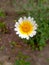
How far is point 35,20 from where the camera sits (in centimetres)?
363

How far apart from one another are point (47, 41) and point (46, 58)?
0.24m

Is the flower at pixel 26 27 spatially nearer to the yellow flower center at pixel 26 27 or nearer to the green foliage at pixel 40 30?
the yellow flower center at pixel 26 27

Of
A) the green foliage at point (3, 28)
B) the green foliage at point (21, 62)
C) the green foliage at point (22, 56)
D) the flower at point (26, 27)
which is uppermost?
the green foliage at point (3, 28)

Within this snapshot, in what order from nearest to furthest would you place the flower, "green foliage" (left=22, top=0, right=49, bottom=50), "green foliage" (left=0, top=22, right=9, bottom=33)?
the flower < "green foliage" (left=22, top=0, right=49, bottom=50) < "green foliage" (left=0, top=22, right=9, bottom=33)

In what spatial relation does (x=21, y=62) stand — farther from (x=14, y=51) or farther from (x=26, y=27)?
(x=26, y=27)

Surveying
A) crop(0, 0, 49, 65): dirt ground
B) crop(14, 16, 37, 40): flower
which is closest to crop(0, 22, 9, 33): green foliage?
crop(0, 0, 49, 65): dirt ground

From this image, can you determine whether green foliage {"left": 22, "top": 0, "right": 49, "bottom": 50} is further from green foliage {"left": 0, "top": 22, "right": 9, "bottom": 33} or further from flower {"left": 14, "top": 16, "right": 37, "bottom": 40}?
green foliage {"left": 0, "top": 22, "right": 9, "bottom": 33}

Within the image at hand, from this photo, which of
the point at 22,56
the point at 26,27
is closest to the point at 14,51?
the point at 22,56

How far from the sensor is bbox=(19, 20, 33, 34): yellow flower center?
338cm

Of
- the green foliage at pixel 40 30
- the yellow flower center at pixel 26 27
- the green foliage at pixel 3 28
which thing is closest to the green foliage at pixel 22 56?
the green foliage at pixel 40 30

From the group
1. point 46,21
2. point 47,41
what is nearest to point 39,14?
point 46,21

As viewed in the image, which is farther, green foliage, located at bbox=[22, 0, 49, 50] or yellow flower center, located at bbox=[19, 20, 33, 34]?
green foliage, located at bbox=[22, 0, 49, 50]

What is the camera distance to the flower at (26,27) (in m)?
3.37

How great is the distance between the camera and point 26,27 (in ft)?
11.1
